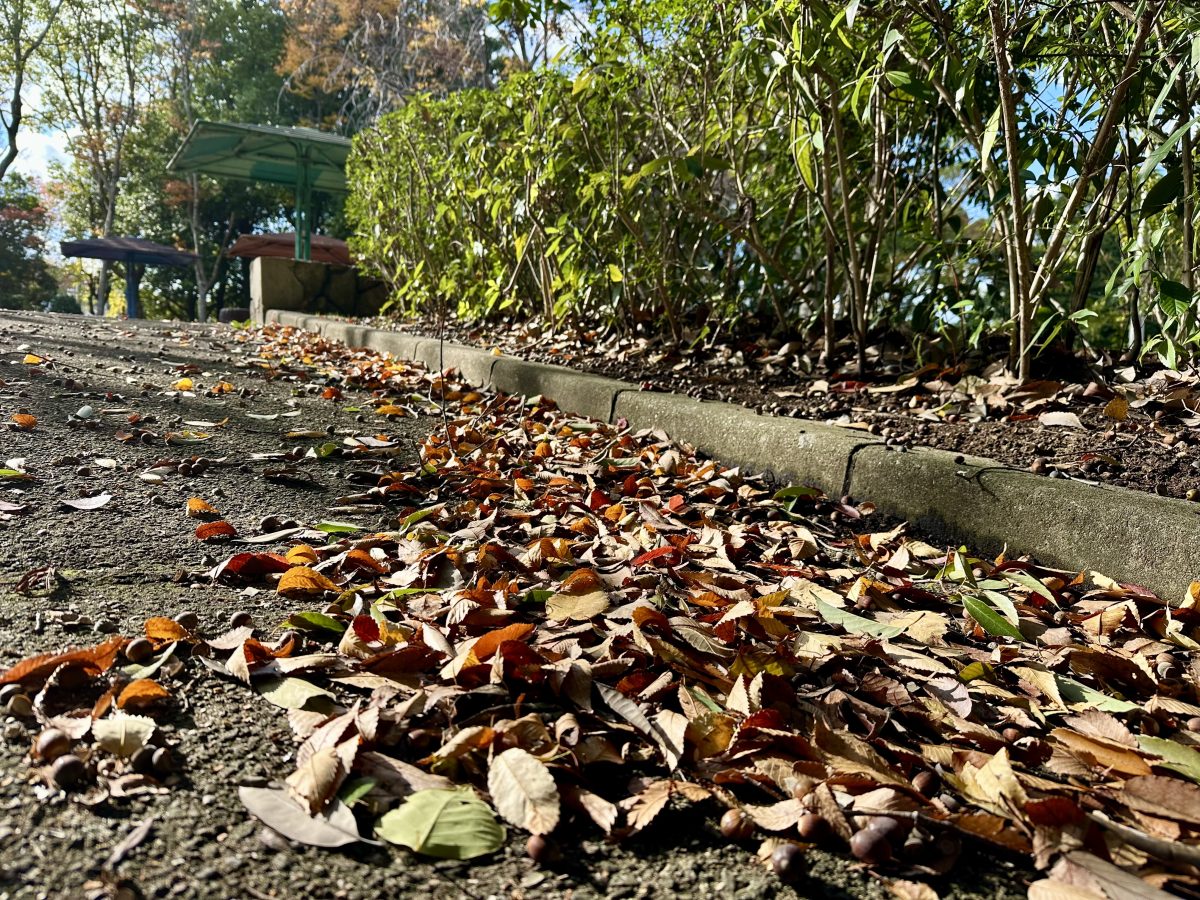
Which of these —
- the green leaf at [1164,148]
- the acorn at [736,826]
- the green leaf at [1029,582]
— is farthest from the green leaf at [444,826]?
the green leaf at [1164,148]

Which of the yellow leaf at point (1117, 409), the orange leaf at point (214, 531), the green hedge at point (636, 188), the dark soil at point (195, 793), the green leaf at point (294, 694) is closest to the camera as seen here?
the dark soil at point (195, 793)

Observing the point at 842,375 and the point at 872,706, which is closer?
the point at 872,706

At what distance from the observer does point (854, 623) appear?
1.67 meters

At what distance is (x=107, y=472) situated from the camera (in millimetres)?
2619

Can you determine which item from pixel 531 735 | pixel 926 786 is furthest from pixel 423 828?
pixel 926 786

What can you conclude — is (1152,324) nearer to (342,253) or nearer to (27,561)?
(27,561)

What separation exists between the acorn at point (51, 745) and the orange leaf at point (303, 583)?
686 mm

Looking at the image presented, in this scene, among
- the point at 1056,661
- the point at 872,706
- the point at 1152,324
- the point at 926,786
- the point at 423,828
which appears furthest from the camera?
the point at 1152,324

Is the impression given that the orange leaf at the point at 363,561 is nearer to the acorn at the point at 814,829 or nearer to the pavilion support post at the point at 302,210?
the acorn at the point at 814,829

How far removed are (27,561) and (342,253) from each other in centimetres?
1390

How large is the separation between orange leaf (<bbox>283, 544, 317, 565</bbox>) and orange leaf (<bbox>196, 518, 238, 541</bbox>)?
218 millimetres

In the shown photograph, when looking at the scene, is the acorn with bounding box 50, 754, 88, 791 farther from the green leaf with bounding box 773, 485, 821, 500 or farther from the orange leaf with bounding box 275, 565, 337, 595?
the green leaf with bounding box 773, 485, 821, 500

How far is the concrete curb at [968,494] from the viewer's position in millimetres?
1831

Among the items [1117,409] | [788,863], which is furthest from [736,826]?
[1117,409]
